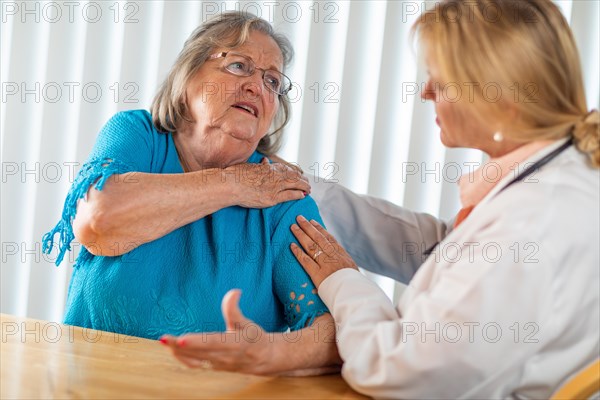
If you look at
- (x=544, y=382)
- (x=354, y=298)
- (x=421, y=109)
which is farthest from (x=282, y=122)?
(x=544, y=382)

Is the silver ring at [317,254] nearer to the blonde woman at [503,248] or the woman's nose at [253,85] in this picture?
the blonde woman at [503,248]

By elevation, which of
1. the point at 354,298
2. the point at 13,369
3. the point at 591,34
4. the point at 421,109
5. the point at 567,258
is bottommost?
the point at 13,369

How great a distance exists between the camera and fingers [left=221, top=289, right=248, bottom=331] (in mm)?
1145

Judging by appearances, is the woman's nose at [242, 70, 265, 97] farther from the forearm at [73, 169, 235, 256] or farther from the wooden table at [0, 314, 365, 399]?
the wooden table at [0, 314, 365, 399]

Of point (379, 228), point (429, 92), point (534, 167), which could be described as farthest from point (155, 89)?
point (534, 167)

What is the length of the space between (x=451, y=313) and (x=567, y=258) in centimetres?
19

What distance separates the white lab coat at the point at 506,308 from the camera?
1.07 m

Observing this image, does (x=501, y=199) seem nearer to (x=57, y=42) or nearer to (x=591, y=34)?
(x=591, y=34)

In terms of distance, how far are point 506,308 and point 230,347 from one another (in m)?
0.42

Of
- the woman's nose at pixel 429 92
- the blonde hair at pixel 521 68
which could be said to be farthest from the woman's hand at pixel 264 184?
the blonde hair at pixel 521 68

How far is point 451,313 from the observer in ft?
3.56

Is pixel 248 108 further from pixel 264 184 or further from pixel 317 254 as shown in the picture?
pixel 317 254

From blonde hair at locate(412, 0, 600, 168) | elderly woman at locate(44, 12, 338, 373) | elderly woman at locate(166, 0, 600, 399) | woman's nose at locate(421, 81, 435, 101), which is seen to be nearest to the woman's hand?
elderly woman at locate(44, 12, 338, 373)

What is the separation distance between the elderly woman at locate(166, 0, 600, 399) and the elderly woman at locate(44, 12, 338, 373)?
1.04 ft
